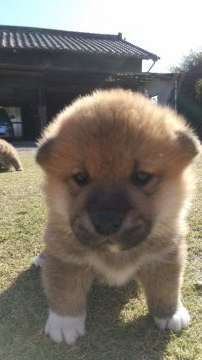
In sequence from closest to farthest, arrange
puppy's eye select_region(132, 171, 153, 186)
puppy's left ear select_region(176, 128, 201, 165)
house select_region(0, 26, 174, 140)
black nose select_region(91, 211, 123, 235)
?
1. black nose select_region(91, 211, 123, 235)
2. puppy's eye select_region(132, 171, 153, 186)
3. puppy's left ear select_region(176, 128, 201, 165)
4. house select_region(0, 26, 174, 140)

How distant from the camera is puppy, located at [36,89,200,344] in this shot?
1387 mm

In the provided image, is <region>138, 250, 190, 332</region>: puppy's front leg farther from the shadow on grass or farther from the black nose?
the black nose

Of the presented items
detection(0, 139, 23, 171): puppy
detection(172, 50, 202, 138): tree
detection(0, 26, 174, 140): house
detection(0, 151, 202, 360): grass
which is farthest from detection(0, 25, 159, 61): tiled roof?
detection(0, 151, 202, 360): grass

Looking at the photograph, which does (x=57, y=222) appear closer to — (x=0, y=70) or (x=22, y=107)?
(x=0, y=70)

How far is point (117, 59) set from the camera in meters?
13.2

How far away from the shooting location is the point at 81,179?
1473mm

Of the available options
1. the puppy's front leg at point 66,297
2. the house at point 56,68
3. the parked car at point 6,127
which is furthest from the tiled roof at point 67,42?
the puppy's front leg at point 66,297

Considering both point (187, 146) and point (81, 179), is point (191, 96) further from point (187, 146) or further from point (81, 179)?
point (81, 179)

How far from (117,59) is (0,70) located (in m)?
3.70

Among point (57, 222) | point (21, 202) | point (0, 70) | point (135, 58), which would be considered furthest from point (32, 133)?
point (57, 222)

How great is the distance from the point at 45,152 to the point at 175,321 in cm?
84

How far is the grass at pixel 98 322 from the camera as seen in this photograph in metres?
1.50

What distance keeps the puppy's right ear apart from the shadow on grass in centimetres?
65

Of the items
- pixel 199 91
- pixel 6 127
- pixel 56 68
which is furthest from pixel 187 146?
pixel 199 91
